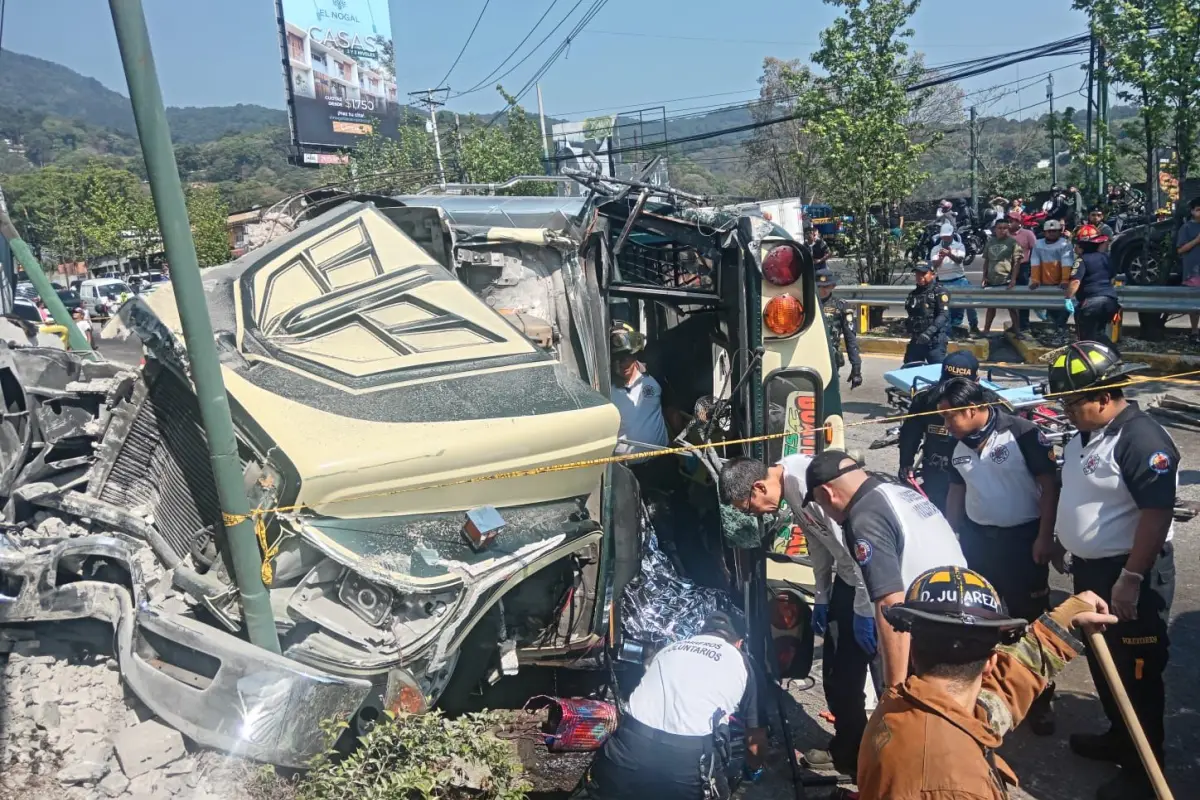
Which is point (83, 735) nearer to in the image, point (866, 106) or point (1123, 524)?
point (1123, 524)

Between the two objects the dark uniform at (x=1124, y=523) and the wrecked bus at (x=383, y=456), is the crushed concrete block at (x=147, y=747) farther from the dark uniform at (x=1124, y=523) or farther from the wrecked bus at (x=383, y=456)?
the dark uniform at (x=1124, y=523)

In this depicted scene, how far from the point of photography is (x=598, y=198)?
4160 mm

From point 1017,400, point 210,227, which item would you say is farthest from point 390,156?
point 1017,400

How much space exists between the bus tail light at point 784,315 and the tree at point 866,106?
10.6 metres

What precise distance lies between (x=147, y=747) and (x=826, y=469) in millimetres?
2156

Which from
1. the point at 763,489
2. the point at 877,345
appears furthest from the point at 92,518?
the point at 877,345

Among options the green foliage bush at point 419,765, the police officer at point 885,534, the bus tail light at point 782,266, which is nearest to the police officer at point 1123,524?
the police officer at point 885,534

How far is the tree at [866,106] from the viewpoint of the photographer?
43.8 feet

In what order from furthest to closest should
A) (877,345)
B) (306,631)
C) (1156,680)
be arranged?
(877,345) < (1156,680) < (306,631)

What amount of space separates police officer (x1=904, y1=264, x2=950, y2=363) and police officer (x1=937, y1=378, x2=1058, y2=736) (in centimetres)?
468

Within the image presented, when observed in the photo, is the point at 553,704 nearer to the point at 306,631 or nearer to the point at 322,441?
the point at 306,631

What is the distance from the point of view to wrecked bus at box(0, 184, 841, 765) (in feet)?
8.28

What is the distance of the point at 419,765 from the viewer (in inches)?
97.0

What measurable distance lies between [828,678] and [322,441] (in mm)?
2248
